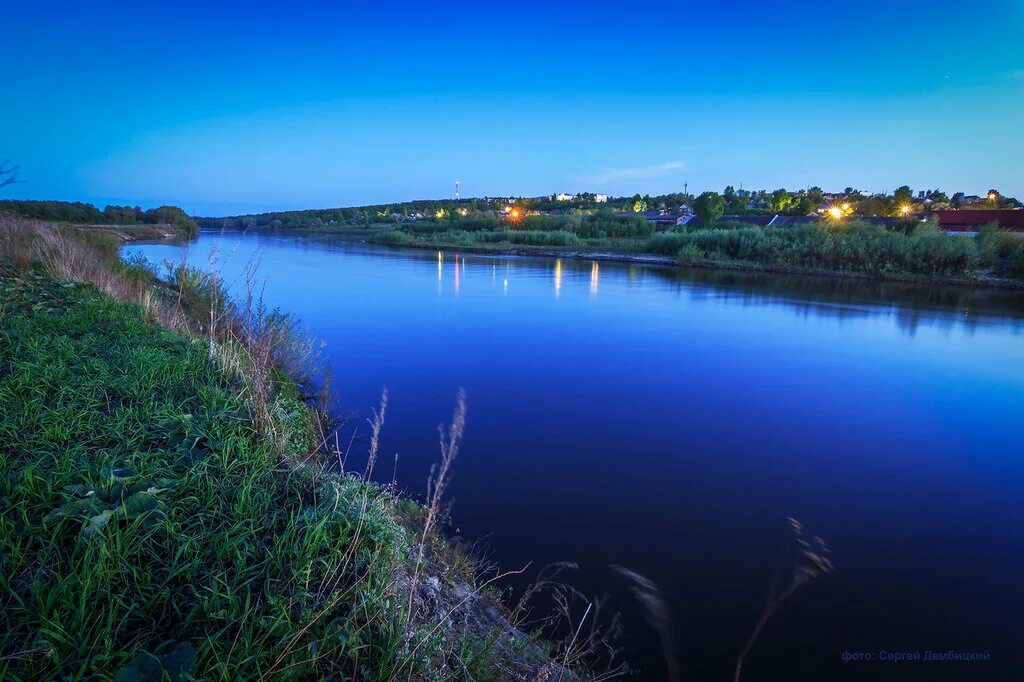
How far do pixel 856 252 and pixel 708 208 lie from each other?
31.5 m

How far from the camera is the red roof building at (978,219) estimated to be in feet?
139

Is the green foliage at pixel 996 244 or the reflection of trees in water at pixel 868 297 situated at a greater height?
→ the green foliage at pixel 996 244

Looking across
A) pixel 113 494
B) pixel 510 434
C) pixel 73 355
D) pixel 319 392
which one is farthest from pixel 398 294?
pixel 113 494

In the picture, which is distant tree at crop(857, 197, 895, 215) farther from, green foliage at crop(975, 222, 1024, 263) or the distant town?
green foliage at crop(975, 222, 1024, 263)

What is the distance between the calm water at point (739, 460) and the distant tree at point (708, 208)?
142 ft

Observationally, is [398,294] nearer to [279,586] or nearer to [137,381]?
[137,381]

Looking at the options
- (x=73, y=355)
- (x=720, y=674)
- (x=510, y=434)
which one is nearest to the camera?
(x=720, y=674)

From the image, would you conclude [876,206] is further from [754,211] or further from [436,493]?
[436,493]

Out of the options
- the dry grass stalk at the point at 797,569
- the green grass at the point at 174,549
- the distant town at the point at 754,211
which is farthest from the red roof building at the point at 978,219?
the green grass at the point at 174,549

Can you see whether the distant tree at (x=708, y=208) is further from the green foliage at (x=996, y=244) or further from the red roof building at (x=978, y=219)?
the green foliage at (x=996, y=244)

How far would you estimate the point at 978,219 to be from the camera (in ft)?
153

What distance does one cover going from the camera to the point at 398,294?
2241 centimetres

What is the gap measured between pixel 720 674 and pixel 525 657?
70.5 inches

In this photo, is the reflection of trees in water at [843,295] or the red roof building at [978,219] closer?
the reflection of trees in water at [843,295]
